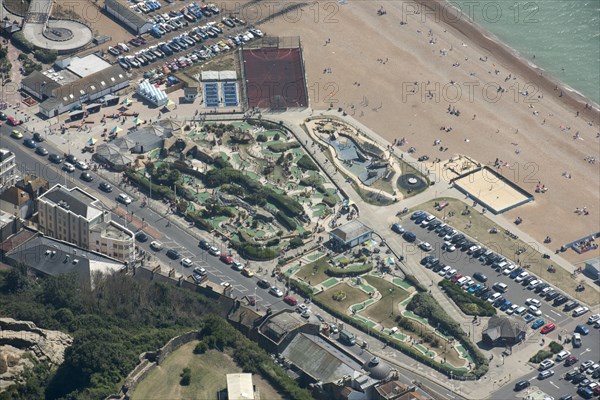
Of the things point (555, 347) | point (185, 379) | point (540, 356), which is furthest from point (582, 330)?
point (185, 379)

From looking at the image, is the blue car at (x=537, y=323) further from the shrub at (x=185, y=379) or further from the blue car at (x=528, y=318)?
the shrub at (x=185, y=379)

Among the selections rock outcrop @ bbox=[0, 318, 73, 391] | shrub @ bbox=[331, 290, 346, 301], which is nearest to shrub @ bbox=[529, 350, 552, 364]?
shrub @ bbox=[331, 290, 346, 301]

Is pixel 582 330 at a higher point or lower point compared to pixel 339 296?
higher

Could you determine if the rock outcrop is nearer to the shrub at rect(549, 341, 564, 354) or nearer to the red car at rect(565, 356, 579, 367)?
the shrub at rect(549, 341, 564, 354)

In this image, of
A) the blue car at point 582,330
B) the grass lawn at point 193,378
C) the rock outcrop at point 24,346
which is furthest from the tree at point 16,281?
the blue car at point 582,330

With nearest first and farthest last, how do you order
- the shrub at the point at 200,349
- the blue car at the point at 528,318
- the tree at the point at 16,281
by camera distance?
the shrub at the point at 200,349
the tree at the point at 16,281
the blue car at the point at 528,318

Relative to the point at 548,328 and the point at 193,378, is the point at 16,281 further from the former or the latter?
the point at 548,328

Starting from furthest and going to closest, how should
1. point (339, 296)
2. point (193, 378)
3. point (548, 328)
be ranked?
point (339, 296)
point (548, 328)
point (193, 378)

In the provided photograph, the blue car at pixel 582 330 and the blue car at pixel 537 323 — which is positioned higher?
the blue car at pixel 582 330
